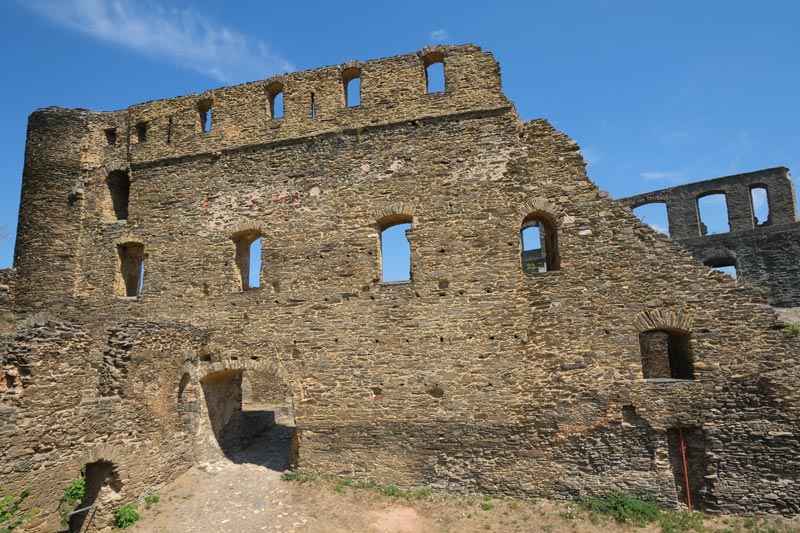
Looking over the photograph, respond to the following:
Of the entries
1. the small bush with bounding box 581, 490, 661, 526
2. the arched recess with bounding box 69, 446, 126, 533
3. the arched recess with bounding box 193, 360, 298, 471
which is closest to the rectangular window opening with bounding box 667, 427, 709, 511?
the small bush with bounding box 581, 490, 661, 526

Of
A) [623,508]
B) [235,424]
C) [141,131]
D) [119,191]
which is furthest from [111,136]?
[623,508]

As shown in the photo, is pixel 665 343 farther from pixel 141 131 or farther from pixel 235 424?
pixel 141 131

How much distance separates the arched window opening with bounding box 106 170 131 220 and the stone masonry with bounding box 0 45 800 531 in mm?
144

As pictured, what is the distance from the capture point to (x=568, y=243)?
9.58 meters

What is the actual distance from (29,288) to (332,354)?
863 cm

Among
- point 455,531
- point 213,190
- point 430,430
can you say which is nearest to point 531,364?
point 430,430

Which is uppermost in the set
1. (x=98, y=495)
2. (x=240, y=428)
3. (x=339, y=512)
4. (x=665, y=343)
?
(x=665, y=343)

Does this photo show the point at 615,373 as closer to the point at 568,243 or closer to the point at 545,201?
the point at 568,243

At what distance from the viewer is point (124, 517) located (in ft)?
27.9

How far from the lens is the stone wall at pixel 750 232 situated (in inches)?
703

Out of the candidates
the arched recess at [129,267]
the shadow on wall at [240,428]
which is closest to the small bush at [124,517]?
the shadow on wall at [240,428]

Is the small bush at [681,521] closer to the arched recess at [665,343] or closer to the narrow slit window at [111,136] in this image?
the arched recess at [665,343]

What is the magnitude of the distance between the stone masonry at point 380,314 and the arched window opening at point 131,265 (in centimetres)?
18

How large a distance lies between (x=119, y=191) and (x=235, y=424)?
7.39 m
